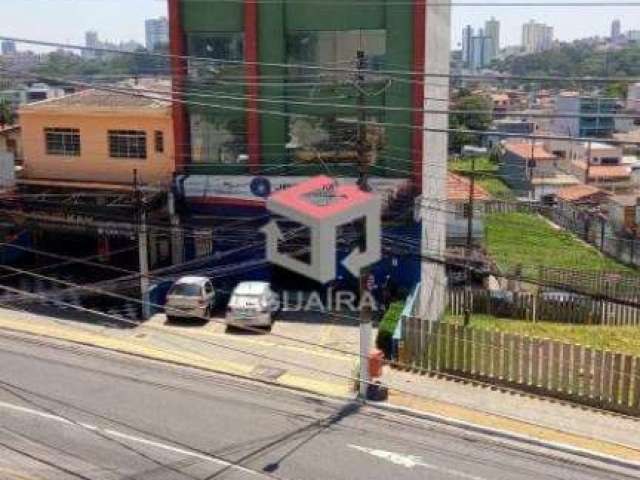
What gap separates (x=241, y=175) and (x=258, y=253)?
286cm

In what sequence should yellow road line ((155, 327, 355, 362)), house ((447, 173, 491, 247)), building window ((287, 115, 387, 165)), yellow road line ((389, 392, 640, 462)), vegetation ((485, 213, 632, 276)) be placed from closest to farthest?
yellow road line ((389, 392, 640, 462)) → yellow road line ((155, 327, 355, 362)) → building window ((287, 115, 387, 165)) → house ((447, 173, 491, 247)) → vegetation ((485, 213, 632, 276))

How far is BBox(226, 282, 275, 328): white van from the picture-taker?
80.1 ft

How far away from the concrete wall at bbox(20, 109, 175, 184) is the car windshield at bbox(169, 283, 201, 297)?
6.49 m

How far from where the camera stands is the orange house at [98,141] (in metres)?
31.1

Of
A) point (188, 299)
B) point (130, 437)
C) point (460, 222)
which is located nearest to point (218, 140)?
point (188, 299)

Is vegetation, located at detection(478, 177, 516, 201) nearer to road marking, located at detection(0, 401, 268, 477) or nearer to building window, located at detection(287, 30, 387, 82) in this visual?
building window, located at detection(287, 30, 387, 82)

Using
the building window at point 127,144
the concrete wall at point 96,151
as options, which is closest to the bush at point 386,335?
the concrete wall at point 96,151

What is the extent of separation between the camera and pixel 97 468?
44.7ft

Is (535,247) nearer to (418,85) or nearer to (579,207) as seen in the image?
(579,207)

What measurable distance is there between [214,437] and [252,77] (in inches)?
652

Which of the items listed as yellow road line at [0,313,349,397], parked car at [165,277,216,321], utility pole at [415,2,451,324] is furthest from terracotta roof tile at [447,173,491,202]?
yellow road line at [0,313,349,397]

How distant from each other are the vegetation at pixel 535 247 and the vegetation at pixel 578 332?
13242 millimetres

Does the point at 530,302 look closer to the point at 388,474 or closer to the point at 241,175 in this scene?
the point at 241,175

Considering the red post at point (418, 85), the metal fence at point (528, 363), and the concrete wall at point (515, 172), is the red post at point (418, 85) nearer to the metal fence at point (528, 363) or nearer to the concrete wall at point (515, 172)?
the metal fence at point (528, 363)
